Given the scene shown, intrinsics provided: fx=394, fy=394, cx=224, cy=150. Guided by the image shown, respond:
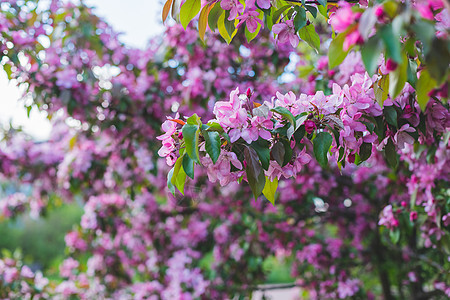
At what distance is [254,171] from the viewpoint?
896 mm

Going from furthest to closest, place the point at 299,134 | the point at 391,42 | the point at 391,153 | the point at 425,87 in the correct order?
1. the point at 391,153
2. the point at 299,134
3. the point at 425,87
4. the point at 391,42

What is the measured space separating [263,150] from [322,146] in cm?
14

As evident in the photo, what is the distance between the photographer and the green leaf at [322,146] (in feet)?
3.00

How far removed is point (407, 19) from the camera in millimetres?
587

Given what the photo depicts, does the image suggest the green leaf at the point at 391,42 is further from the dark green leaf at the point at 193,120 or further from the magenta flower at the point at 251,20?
the magenta flower at the point at 251,20

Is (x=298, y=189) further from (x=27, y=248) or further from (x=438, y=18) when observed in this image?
(x=27, y=248)

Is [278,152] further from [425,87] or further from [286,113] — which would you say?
[425,87]

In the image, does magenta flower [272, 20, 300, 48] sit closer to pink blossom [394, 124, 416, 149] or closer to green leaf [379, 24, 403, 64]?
pink blossom [394, 124, 416, 149]

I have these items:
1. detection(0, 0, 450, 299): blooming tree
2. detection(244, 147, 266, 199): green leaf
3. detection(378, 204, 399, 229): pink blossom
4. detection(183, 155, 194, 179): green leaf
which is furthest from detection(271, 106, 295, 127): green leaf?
detection(378, 204, 399, 229): pink blossom

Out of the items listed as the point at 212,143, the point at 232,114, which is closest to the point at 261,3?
the point at 232,114

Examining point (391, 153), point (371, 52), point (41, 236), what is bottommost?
point (41, 236)

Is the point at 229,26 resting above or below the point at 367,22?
above

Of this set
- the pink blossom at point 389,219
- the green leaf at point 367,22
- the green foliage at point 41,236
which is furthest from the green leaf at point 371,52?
the green foliage at point 41,236

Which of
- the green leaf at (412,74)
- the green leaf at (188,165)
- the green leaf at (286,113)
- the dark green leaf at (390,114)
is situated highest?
the green leaf at (412,74)
